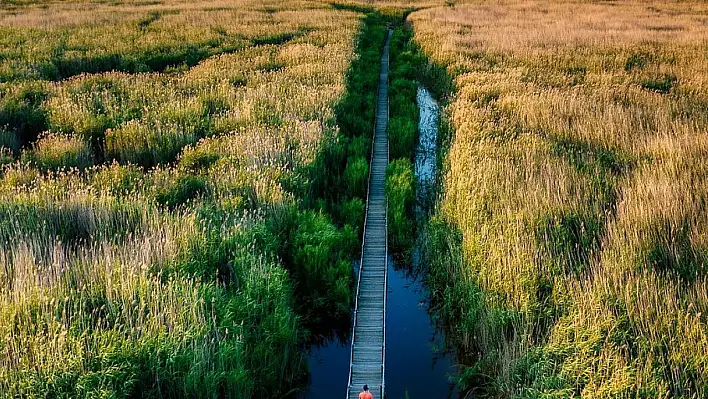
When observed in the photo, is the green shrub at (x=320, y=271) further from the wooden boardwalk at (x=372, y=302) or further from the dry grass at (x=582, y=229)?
the dry grass at (x=582, y=229)

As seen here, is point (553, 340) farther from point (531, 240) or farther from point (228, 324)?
point (228, 324)

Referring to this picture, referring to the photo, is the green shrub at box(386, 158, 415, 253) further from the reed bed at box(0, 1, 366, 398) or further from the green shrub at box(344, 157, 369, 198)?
the reed bed at box(0, 1, 366, 398)

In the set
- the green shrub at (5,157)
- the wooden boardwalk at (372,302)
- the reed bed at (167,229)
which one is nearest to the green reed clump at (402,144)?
the wooden boardwalk at (372,302)

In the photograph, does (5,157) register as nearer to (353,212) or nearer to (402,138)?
(353,212)

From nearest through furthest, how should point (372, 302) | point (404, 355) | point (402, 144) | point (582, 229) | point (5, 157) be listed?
point (404, 355)
point (582, 229)
point (372, 302)
point (5, 157)
point (402, 144)

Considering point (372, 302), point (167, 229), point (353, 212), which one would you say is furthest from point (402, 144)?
point (167, 229)

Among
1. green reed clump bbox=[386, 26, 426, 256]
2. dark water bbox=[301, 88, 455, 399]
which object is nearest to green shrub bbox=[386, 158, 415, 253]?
green reed clump bbox=[386, 26, 426, 256]
